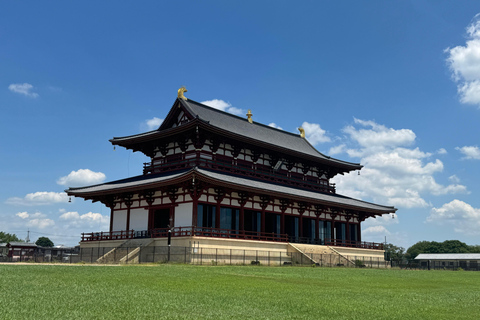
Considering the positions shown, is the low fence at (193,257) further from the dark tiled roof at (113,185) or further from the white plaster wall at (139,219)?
the dark tiled roof at (113,185)

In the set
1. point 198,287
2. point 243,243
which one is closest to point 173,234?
point 243,243

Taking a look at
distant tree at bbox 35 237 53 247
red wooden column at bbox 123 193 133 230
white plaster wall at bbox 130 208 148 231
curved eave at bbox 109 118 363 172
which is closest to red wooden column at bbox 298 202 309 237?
curved eave at bbox 109 118 363 172

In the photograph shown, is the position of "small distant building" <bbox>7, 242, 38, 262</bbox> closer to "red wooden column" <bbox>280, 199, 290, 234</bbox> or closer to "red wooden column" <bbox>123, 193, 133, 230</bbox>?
"red wooden column" <bbox>123, 193, 133, 230</bbox>

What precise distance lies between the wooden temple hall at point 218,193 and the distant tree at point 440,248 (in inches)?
3781

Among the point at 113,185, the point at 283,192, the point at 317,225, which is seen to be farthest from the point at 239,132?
the point at 113,185

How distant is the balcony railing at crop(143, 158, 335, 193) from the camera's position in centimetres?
4709

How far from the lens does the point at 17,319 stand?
1131cm

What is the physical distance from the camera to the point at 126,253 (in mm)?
Result: 40094

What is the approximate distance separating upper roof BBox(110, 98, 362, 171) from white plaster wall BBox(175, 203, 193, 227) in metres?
8.02

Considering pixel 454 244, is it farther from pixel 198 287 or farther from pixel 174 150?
pixel 198 287

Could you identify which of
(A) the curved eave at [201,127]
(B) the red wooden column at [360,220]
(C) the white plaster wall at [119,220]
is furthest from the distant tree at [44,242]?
(B) the red wooden column at [360,220]

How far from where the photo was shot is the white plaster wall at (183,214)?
138 feet

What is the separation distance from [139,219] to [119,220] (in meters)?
3.30

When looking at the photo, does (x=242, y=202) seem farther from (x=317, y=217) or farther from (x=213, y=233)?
(x=317, y=217)
